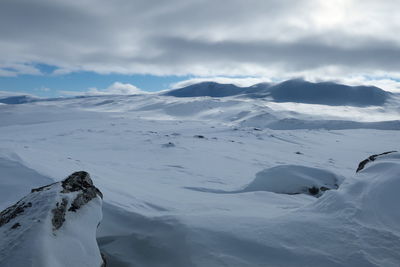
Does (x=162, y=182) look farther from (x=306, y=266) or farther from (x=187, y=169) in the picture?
(x=306, y=266)

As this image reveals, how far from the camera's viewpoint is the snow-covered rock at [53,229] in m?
2.83

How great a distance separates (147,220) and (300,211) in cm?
233

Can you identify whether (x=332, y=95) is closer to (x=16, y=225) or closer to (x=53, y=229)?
(x=53, y=229)

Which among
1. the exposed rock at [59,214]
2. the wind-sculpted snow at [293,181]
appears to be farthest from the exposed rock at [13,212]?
the wind-sculpted snow at [293,181]

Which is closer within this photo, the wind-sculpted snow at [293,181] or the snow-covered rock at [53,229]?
the snow-covered rock at [53,229]

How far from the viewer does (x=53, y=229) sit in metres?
3.22

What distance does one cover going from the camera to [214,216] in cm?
492

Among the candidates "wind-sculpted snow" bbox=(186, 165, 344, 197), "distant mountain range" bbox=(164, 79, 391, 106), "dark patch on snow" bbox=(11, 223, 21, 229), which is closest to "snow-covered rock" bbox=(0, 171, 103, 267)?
"dark patch on snow" bbox=(11, 223, 21, 229)

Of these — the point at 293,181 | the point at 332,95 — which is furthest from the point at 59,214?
the point at 332,95

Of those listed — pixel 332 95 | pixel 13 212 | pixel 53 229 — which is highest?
pixel 332 95

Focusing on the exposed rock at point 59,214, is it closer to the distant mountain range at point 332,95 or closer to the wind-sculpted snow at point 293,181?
the wind-sculpted snow at point 293,181

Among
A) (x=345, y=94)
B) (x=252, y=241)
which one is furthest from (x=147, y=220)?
(x=345, y=94)

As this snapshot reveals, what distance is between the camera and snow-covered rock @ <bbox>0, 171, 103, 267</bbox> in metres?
2.83

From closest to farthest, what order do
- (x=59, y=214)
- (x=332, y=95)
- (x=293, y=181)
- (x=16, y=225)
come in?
(x=16, y=225) < (x=59, y=214) < (x=293, y=181) < (x=332, y=95)
